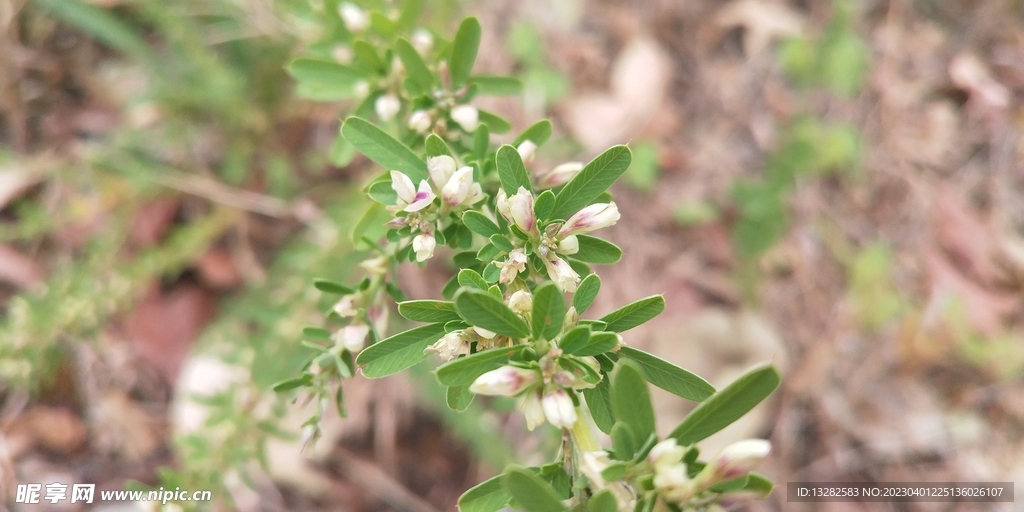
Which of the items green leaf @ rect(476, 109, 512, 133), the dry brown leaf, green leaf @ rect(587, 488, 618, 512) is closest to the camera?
green leaf @ rect(587, 488, 618, 512)

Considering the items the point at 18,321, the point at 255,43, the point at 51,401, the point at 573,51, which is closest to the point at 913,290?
the point at 573,51

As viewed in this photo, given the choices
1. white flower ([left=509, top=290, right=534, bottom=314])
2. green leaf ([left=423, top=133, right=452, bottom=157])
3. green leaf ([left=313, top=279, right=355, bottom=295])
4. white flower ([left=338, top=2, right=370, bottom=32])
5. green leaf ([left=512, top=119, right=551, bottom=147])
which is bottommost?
white flower ([left=509, top=290, right=534, bottom=314])

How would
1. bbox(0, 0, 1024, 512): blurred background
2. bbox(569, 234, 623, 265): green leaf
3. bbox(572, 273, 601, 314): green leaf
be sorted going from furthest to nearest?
bbox(0, 0, 1024, 512): blurred background
bbox(569, 234, 623, 265): green leaf
bbox(572, 273, 601, 314): green leaf

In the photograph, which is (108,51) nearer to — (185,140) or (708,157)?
(185,140)

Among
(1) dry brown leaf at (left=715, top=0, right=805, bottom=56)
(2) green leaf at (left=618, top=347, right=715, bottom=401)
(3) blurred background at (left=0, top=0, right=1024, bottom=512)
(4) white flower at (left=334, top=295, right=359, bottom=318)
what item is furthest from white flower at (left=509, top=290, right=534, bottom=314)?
(1) dry brown leaf at (left=715, top=0, right=805, bottom=56)

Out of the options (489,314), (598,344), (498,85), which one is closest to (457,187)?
(489,314)

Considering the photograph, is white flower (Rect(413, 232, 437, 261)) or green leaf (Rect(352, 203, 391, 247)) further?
green leaf (Rect(352, 203, 391, 247))

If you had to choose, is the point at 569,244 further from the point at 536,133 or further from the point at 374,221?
the point at 374,221

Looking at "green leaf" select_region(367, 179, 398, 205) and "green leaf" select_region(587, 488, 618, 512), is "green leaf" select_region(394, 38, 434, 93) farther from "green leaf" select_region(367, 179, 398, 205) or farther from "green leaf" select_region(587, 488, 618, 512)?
"green leaf" select_region(587, 488, 618, 512)
